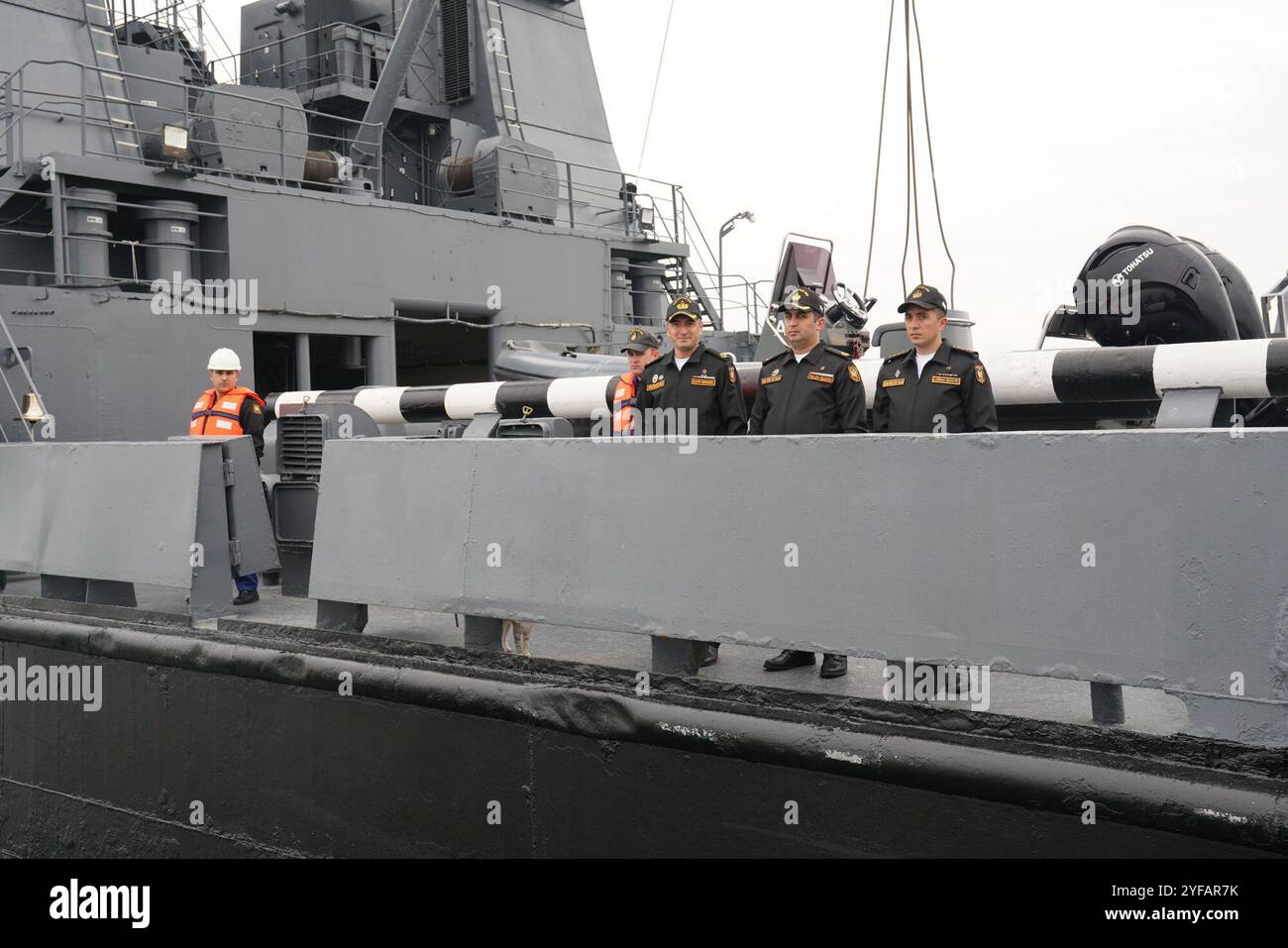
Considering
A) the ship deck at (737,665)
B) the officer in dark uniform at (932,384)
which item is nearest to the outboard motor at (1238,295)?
the officer in dark uniform at (932,384)

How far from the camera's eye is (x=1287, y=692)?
2260 mm

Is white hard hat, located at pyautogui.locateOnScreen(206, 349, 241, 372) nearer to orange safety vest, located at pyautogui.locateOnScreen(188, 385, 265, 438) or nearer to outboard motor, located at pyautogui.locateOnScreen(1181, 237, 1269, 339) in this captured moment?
orange safety vest, located at pyautogui.locateOnScreen(188, 385, 265, 438)

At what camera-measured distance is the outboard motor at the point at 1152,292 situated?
5164mm

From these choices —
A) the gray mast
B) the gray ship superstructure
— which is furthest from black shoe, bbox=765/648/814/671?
the gray mast

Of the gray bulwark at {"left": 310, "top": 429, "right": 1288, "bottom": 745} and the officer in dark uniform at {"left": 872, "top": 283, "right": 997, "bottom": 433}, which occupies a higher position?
the officer in dark uniform at {"left": 872, "top": 283, "right": 997, "bottom": 433}

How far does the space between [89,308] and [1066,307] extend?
22.9 ft

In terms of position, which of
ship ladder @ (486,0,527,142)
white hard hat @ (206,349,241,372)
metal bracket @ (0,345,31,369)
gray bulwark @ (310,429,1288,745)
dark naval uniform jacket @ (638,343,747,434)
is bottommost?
gray bulwark @ (310,429,1288,745)

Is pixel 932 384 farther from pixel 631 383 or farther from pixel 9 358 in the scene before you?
pixel 9 358

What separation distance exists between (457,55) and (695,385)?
1290 centimetres

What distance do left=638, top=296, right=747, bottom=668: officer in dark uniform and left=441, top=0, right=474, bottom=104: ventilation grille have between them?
40.1ft

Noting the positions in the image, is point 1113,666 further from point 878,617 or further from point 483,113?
point 483,113

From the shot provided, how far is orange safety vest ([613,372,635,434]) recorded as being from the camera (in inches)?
216

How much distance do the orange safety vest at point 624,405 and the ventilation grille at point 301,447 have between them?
53.1 inches
